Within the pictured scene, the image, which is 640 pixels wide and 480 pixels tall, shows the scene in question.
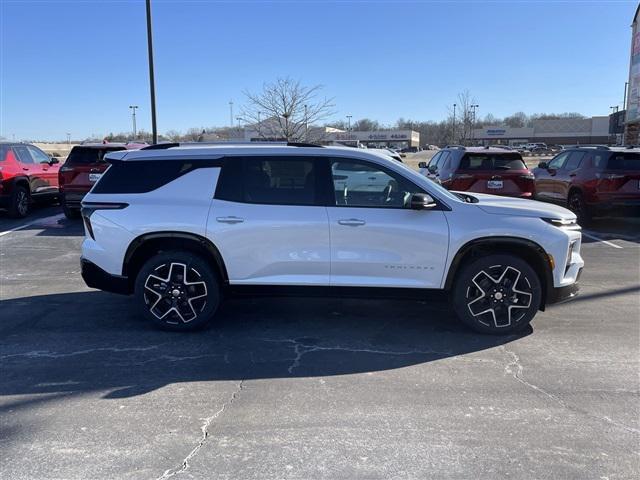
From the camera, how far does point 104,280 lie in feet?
17.7

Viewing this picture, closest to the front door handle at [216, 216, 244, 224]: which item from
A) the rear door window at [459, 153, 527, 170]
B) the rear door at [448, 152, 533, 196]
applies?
the rear door at [448, 152, 533, 196]

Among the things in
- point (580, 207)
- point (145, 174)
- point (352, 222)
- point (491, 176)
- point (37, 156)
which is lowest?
point (580, 207)

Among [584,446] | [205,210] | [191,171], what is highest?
[191,171]

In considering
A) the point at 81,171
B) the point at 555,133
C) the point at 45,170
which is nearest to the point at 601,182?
the point at 81,171

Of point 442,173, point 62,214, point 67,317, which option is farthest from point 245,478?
point 62,214

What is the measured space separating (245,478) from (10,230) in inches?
412

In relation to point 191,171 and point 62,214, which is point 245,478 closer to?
point 191,171

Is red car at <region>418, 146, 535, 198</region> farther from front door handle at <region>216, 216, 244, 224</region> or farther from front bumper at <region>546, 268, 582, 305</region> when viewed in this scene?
front door handle at <region>216, 216, 244, 224</region>

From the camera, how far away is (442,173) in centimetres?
1161

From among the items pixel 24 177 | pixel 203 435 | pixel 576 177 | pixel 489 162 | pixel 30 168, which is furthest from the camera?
pixel 30 168

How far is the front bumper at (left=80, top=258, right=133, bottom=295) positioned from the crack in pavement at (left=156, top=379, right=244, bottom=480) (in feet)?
6.04

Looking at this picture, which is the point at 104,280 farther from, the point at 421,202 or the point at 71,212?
the point at 71,212

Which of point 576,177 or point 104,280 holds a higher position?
point 576,177

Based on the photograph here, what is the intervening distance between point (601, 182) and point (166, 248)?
9.56 meters
